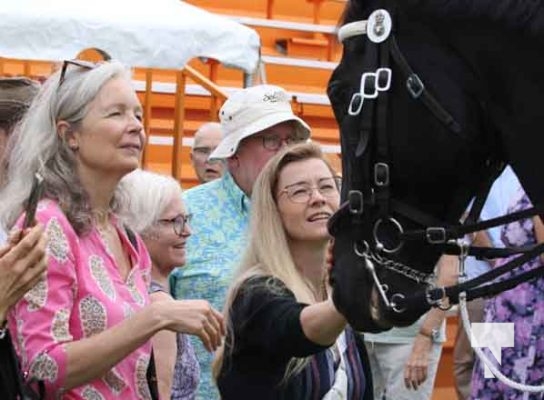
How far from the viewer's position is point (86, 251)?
13.7ft

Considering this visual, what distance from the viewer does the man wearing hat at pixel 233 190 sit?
586 centimetres

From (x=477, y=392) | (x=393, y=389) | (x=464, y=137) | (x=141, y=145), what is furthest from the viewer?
(x=393, y=389)

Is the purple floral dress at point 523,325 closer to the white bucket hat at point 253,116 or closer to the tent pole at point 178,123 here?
the white bucket hat at point 253,116

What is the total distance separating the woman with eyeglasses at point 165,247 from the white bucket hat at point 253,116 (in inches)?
14.4

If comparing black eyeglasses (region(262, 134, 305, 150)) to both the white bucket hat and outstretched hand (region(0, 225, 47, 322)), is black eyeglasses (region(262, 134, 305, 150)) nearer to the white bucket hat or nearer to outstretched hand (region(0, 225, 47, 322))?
the white bucket hat

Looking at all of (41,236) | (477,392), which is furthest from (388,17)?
(477,392)

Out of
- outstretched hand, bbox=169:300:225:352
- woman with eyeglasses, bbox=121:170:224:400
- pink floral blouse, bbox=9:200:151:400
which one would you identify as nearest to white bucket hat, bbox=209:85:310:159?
woman with eyeglasses, bbox=121:170:224:400

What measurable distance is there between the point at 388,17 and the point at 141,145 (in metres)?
1.25

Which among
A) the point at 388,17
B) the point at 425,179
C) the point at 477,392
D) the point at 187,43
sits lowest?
the point at 477,392

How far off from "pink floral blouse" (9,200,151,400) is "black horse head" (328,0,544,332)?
919 mm

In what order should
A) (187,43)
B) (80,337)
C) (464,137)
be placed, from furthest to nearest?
1. (187,43)
2. (80,337)
3. (464,137)

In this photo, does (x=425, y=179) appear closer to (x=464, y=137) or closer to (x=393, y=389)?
(x=464, y=137)

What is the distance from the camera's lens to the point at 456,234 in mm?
3393

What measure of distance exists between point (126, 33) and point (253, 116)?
8.59ft
